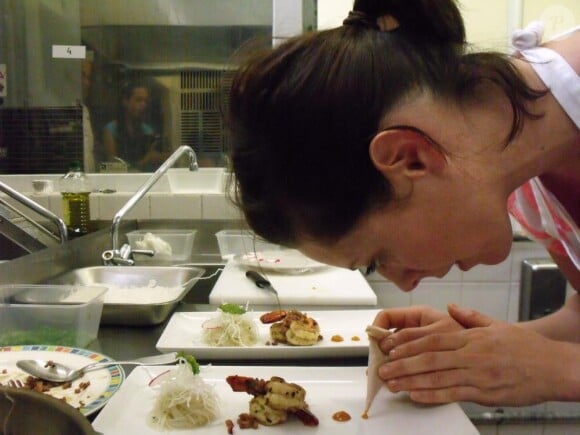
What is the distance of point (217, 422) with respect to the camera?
0.78 meters

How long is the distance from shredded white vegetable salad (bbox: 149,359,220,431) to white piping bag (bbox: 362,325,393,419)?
0.69 feet

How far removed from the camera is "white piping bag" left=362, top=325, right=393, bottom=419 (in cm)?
79

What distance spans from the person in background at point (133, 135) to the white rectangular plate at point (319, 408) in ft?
5.27

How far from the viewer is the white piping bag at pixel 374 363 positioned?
79 centimetres

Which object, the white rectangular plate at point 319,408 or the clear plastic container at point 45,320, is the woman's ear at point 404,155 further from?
the clear plastic container at point 45,320

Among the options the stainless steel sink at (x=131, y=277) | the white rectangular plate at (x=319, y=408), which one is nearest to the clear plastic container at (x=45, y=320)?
the white rectangular plate at (x=319, y=408)

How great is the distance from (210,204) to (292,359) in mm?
1272

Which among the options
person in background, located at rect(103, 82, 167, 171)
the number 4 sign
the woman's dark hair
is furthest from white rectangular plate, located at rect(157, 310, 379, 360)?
the number 4 sign

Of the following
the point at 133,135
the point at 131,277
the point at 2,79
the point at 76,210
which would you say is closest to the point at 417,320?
the point at 131,277

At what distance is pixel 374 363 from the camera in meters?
0.82

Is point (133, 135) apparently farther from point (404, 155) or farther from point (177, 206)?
point (404, 155)

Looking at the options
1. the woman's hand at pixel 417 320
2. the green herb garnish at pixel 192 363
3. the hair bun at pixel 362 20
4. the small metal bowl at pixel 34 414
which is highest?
the hair bun at pixel 362 20

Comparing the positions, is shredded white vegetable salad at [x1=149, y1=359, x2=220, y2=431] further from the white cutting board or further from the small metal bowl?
the white cutting board

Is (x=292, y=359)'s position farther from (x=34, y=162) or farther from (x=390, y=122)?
(x=34, y=162)
